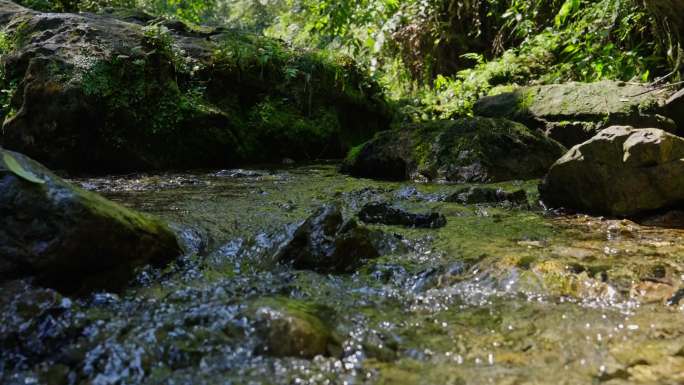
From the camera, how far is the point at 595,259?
120 inches

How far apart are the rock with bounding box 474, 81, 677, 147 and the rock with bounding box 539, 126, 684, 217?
194 cm

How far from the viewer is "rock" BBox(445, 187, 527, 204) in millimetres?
4641

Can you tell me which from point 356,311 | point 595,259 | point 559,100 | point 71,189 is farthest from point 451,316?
point 559,100

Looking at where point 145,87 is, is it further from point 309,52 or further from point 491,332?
point 491,332

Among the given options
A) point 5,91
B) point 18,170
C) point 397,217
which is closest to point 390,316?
point 397,217

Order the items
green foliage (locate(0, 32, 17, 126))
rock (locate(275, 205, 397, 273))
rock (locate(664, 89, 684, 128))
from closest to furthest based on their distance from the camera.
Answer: rock (locate(275, 205, 397, 273)) → rock (locate(664, 89, 684, 128)) → green foliage (locate(0, 32, 17, 126))

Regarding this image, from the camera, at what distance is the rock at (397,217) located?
394 centimetres

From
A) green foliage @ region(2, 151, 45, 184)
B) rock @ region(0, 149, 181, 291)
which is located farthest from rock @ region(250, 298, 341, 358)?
green foliage @ region(2, 151, 45, 184)

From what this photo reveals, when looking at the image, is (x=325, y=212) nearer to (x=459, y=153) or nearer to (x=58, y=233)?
(x=58, y=233)

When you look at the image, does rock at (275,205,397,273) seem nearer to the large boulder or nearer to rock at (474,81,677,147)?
rock at (474,81,677,147)

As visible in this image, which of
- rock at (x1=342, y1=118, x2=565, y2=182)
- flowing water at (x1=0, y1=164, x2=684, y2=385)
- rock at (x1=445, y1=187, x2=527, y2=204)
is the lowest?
flowing water at (x1=0, y1=164, x2=684, y2=385)

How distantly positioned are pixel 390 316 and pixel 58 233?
1.67m

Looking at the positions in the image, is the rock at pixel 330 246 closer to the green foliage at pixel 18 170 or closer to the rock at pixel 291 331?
the rock at pixel 291 331

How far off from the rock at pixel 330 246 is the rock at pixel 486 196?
1.49 m
